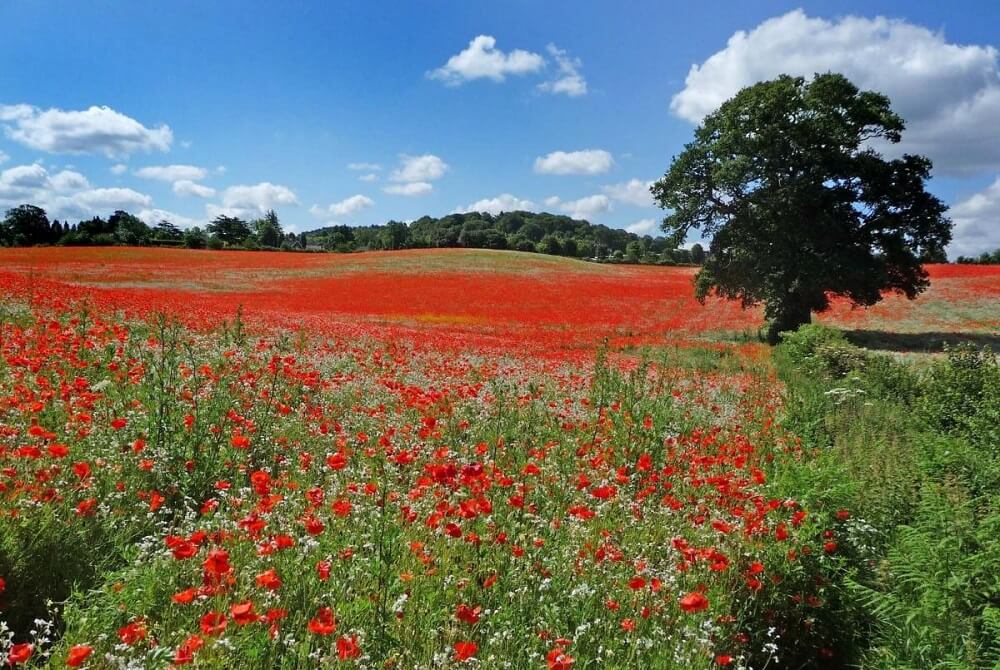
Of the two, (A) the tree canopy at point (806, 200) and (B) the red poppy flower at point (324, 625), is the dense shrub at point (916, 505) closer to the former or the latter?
(B) the red poppy flower at point (324, 625)

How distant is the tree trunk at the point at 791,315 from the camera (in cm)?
2812

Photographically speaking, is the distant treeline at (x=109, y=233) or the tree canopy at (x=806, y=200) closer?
the tree canopy at (x=806, y=200)

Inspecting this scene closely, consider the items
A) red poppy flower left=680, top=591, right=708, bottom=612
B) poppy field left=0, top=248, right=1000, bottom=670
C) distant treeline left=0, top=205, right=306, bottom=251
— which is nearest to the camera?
red poppy flower left=680, top=591, right=708, bottom=612

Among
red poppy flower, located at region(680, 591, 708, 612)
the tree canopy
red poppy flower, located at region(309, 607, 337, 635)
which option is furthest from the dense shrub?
the tree canopy

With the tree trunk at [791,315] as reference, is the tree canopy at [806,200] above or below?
above

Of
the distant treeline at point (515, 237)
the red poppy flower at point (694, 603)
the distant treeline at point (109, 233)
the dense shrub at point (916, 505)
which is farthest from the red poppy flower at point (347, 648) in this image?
the distant treeline at point (109, 233)

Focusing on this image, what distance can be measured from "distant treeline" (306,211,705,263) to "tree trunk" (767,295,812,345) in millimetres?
30201

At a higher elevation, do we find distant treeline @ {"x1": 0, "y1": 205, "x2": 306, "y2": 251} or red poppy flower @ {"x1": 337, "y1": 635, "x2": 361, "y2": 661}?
distant treeline @ {"x1": 0, "y1": 205, "x2": 306, "y2": 251}

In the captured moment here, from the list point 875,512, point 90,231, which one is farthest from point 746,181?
point 90,231

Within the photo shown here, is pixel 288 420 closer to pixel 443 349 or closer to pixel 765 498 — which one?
pixel 765 498

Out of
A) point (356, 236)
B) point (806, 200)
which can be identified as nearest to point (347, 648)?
point (806, 200)

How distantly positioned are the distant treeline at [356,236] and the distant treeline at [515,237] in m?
0.19

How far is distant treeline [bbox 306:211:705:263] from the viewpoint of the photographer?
371 ft

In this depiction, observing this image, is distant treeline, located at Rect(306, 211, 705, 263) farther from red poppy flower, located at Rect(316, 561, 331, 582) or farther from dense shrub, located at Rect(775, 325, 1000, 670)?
red poppy flower, located at Rect(316, 561, 331, 582)
